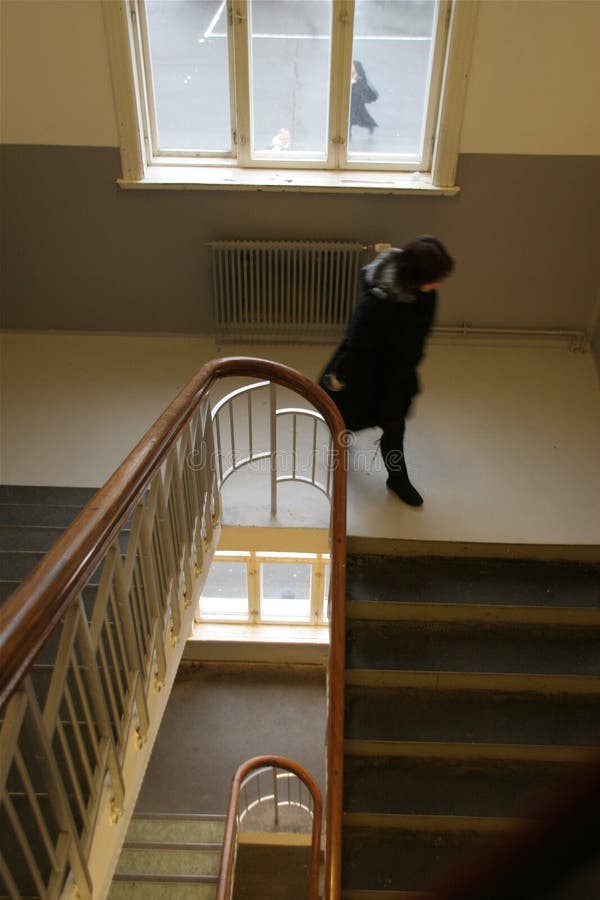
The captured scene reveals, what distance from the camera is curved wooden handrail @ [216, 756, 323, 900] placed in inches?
149

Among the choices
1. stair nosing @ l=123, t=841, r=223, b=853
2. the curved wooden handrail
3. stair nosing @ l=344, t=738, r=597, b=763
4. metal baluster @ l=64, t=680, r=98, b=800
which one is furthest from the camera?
stair nosing @ l=123, t=841, r=223, b=853

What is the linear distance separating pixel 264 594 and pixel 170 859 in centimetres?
299

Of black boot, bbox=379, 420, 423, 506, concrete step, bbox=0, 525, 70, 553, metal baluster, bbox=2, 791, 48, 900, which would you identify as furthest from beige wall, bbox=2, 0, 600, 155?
metal baluster, bbox=2, 791, 48, 900

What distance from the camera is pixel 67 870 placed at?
169cm

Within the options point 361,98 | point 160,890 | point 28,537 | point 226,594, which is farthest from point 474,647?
point 226,594

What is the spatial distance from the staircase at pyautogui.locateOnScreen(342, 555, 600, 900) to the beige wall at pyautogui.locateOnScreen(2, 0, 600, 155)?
2.77 meters

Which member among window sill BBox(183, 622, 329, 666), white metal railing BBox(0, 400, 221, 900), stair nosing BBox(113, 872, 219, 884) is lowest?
window sill BBox(183, 622, 329, 666)

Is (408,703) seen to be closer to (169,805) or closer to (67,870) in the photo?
(67,870)

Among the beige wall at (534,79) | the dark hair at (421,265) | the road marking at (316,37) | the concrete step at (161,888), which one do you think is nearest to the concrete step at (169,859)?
the concrete step at (161,888)

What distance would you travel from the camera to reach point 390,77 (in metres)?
4.11

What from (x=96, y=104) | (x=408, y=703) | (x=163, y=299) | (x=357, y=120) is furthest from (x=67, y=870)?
(x=357, y=120)

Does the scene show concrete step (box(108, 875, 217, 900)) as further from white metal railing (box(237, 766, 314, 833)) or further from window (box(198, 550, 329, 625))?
window (box(198, 550, 329, 625))

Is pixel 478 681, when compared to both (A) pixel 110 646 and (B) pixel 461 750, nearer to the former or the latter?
(B) pixel 461 750

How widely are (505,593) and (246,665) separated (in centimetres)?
429
